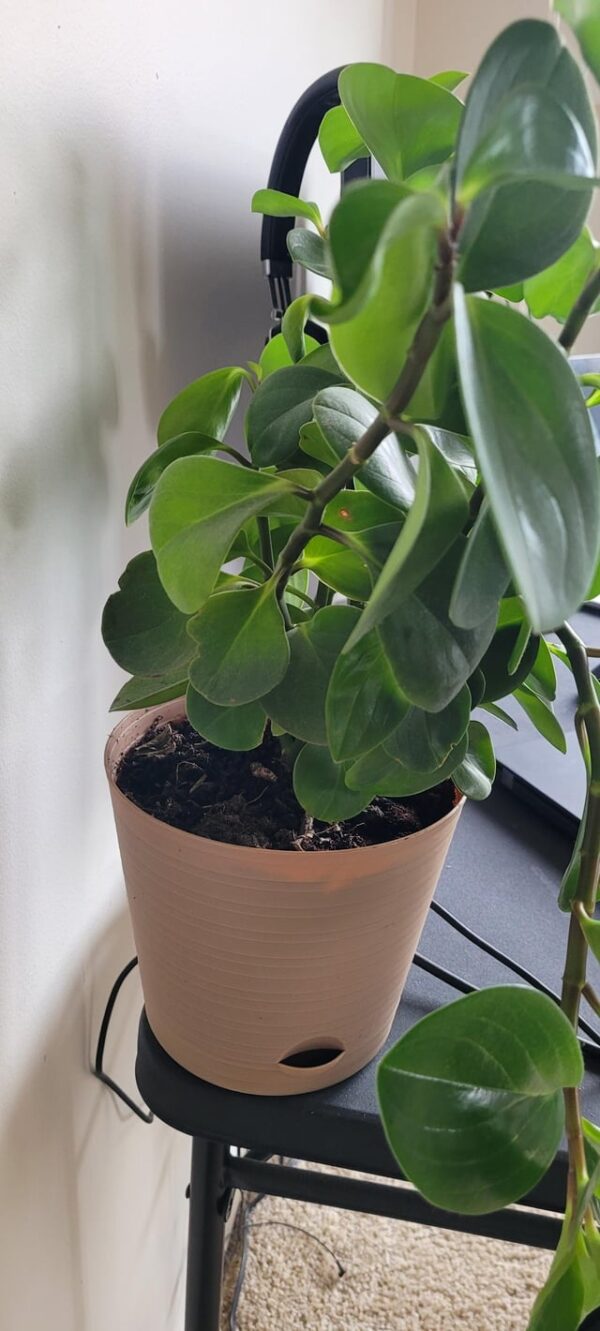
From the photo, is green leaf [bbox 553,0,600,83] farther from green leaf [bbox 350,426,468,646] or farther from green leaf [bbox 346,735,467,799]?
green leaf [bbox 346,735,467,799]

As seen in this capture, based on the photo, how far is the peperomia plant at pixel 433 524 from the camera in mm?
195

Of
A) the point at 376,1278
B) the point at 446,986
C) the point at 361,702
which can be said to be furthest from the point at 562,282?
the point at 376,1278

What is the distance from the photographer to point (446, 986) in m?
0.59

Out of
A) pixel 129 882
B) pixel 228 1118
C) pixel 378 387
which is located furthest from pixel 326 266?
pixel 228 1118

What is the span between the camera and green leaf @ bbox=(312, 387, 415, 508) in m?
0.29

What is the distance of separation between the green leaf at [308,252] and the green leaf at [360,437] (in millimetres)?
101

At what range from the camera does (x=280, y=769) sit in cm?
48

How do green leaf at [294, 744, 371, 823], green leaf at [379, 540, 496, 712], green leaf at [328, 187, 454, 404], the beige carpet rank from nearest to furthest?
green leaf at [328, 187, 454, 404], green leaf at [379, 540, 496, 712], green leaf at [294, 744, 371, 823], the beige carpet

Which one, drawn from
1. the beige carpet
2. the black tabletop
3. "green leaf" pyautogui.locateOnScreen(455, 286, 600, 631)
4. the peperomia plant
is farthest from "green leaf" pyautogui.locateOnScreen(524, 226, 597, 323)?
the beige carpet

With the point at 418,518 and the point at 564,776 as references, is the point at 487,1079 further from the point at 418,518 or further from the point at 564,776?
the point at 564,776

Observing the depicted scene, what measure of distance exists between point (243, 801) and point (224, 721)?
0.32 feet

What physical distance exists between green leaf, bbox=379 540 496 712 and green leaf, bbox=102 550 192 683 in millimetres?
130

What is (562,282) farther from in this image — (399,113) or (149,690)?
(149,690)

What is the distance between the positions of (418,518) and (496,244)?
61 mm
